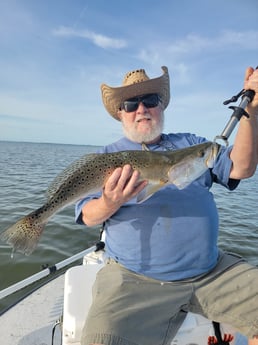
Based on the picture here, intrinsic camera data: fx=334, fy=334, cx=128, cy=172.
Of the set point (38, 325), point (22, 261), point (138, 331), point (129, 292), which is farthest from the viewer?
point (22, 261)

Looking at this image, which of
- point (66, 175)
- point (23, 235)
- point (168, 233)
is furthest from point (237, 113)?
point (23, 235)

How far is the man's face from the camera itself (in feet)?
12.1

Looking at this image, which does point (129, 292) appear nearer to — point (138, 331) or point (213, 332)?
point (138, 331)

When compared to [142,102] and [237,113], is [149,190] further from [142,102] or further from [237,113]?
[142,102]

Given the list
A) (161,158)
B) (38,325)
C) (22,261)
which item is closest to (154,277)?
(161,158)

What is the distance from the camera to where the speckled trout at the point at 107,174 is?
113 inches

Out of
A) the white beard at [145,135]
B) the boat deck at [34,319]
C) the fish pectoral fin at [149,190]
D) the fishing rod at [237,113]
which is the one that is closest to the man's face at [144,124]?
the white beard at [145,135]

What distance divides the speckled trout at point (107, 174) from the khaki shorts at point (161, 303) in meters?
0.72

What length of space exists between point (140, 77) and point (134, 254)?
2253mm

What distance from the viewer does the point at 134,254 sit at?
119 inches

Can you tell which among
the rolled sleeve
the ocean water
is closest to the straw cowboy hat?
the rolled sleeve

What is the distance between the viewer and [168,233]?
298cm

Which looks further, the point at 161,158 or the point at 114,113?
the point at 114,113

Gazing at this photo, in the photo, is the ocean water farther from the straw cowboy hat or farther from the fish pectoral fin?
the fish pectoral fin
